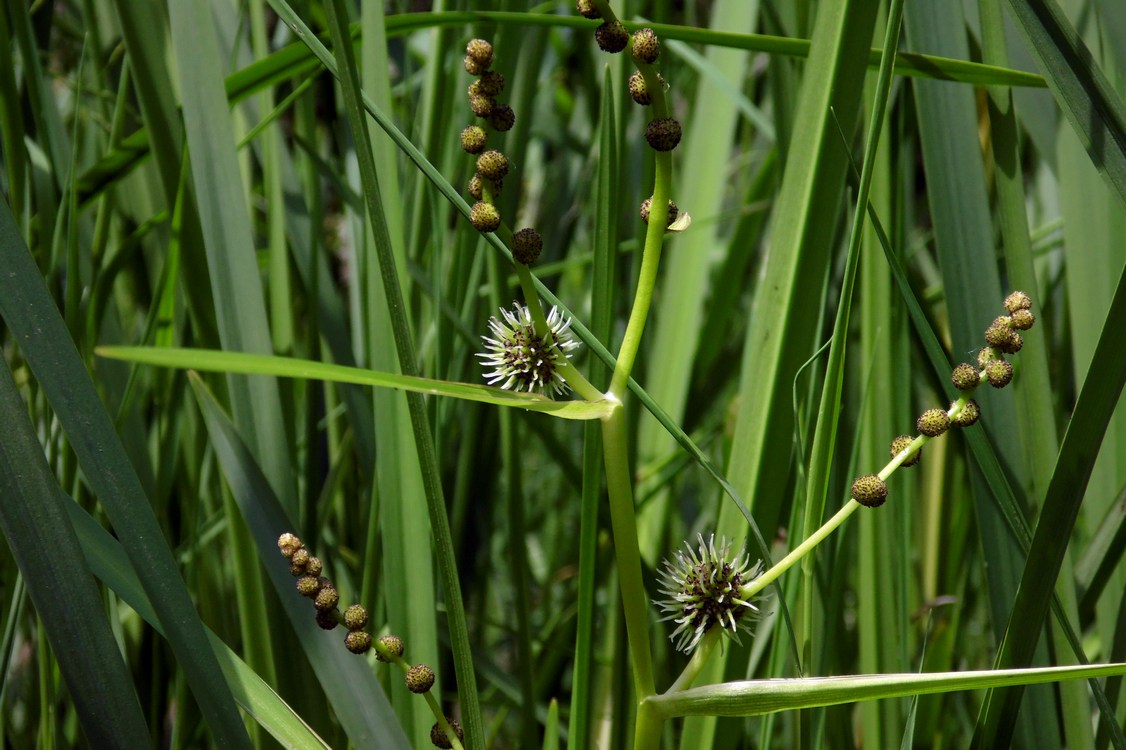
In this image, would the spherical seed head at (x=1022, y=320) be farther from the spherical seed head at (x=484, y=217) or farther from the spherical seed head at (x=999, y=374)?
the spherical seed head at (x=484, y=217)

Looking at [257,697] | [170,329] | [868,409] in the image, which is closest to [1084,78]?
[868,409]

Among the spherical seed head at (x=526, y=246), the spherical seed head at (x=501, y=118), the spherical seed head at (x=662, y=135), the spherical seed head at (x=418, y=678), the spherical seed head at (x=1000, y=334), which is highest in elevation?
the spherical seed head at (x=501, y=118)

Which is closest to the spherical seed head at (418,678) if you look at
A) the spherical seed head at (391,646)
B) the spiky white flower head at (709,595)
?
the spherical seed head at (391,646)

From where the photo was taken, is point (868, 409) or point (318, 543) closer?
point (868, 409)

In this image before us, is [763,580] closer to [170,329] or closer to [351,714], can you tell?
[351,714]

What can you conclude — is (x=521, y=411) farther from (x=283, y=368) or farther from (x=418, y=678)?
(x=283, y=368)

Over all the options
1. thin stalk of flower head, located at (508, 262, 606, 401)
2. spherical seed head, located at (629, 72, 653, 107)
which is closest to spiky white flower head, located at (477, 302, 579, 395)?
thin stalk of flower head, located at (508, 262, 606, 401)

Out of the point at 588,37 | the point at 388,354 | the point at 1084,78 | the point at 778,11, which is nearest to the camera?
the point at 1084,78
